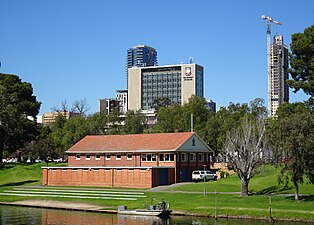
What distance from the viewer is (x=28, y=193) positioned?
65688 millimetres

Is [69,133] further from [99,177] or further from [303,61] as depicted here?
[303,61]

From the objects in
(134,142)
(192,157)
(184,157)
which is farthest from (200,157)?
(134,142)

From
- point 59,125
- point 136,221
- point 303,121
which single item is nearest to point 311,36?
point 303,121

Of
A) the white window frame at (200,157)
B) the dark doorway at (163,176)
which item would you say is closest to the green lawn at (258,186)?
the dark doorway at (163,176)

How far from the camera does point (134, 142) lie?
260 feet

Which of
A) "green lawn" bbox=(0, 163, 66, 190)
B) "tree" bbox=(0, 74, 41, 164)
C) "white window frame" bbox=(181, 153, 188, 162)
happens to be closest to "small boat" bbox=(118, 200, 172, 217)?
"white window frame" bbox=(181, 153, 188, 162)

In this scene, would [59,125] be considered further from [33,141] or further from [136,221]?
[136,221]

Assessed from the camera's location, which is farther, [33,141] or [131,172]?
[33,141]

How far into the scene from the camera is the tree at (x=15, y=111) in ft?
260

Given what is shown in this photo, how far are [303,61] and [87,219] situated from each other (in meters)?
39.2

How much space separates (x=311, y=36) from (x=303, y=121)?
2560 cm

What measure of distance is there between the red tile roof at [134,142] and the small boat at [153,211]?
24.7 meters

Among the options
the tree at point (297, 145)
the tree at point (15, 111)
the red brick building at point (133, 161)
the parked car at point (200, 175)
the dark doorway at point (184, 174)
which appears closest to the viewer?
the tree at point (297, 145)

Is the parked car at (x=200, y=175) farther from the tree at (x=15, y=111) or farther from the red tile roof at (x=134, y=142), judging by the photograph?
the tree at (x=15, y=111)
